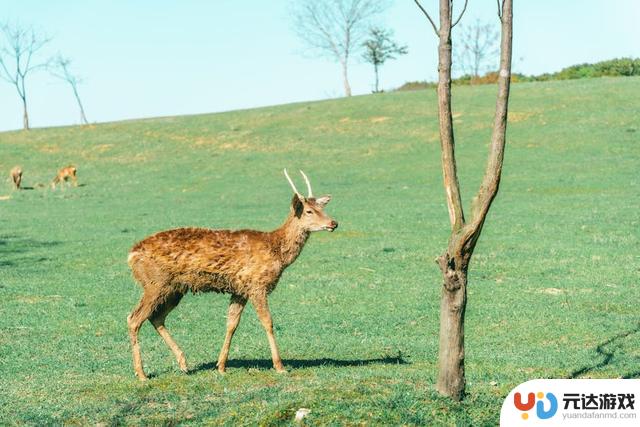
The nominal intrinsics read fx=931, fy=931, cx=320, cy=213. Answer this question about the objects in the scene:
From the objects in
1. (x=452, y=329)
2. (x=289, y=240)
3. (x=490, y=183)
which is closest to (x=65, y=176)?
(x=289, y=240)

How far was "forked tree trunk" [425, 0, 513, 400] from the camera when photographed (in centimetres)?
816

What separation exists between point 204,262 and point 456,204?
11.2ft

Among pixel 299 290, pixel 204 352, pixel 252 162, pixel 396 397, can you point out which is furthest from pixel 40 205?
pixel 396 397

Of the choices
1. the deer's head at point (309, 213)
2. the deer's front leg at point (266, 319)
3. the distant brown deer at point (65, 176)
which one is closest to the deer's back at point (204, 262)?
the deer's front leg at point (266, 319)

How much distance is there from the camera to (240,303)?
10883 mm

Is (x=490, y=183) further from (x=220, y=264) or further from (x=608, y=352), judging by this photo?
(x=608, y=352)

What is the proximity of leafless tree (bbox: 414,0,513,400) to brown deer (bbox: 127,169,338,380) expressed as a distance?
8.20 feet

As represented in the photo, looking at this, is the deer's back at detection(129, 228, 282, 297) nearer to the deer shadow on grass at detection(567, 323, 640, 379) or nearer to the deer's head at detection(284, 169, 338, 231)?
the deer's head at detection(284, 169, 338, 231)

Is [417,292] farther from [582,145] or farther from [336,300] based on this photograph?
[582,145]

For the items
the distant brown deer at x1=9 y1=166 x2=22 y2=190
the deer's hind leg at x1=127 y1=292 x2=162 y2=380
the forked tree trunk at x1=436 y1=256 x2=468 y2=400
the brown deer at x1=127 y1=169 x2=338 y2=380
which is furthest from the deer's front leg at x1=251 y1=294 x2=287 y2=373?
the distant brown deer at x1=9 y1=166 x2=22 y2=190

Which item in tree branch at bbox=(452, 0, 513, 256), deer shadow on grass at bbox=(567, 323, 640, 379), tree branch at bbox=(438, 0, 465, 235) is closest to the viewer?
tree branch at bbox=(452, 0, 513, 256)

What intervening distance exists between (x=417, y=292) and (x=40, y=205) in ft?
93.1

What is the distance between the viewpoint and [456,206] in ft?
27.0

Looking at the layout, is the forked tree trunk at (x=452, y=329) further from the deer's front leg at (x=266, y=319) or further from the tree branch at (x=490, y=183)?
the deer's front leg at (x=266, y=319)
